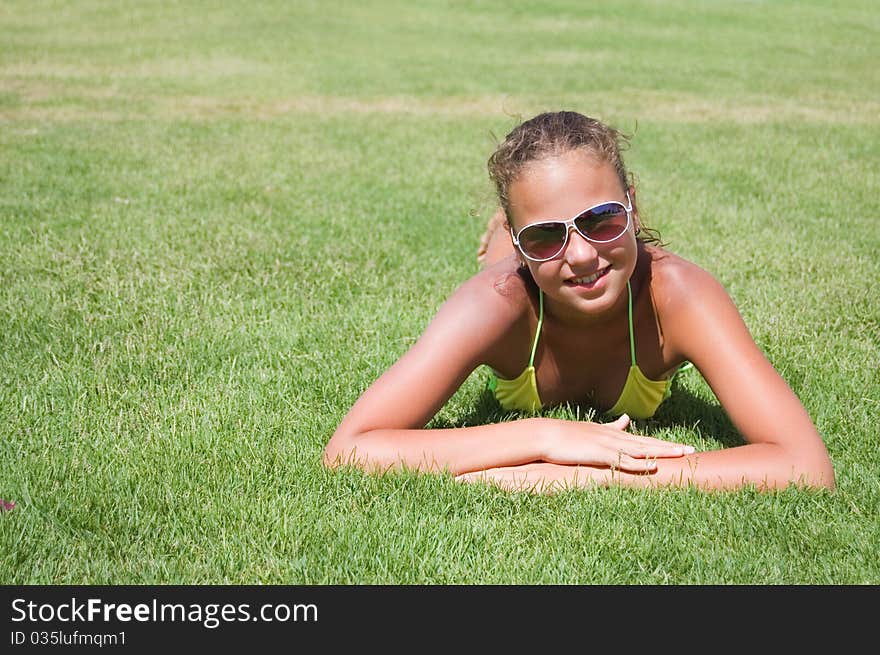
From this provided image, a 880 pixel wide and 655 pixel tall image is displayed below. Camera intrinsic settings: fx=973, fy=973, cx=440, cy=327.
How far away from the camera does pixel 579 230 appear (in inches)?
131

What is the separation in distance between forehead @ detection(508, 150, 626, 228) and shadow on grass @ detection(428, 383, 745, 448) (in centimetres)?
103

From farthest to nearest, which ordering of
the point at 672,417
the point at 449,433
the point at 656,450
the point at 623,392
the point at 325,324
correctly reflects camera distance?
the point at 325,324, the point at 672,417, the point at 623,392, the point at 449,433, the point at 656,450

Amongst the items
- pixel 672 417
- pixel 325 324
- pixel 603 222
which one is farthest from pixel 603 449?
pixel 325 324

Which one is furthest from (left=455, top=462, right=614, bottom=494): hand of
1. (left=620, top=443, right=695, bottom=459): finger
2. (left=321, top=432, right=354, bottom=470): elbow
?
(left=321, top=432, right=354, bottom=470): elbow

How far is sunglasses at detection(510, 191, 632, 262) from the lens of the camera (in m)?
3.32

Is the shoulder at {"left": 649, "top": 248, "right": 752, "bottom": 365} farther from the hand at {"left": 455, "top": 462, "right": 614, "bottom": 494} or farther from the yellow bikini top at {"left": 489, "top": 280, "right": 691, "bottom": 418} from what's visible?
the hand at {"left": 455, "top": 462, "right": 614, "bottom": 494}

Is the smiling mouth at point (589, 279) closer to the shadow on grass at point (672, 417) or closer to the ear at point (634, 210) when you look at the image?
the ear at point (634, 210)

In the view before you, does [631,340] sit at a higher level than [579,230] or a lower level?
lower

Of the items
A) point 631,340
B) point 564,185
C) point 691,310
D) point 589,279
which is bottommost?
point 631,340

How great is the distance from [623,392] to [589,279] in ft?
2.31

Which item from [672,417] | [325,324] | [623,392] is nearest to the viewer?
[623,392]

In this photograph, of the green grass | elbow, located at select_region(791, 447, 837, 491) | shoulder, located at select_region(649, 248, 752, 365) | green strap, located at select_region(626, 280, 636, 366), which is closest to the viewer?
the green grass

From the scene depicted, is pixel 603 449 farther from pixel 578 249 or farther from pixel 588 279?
pixel 578 249
